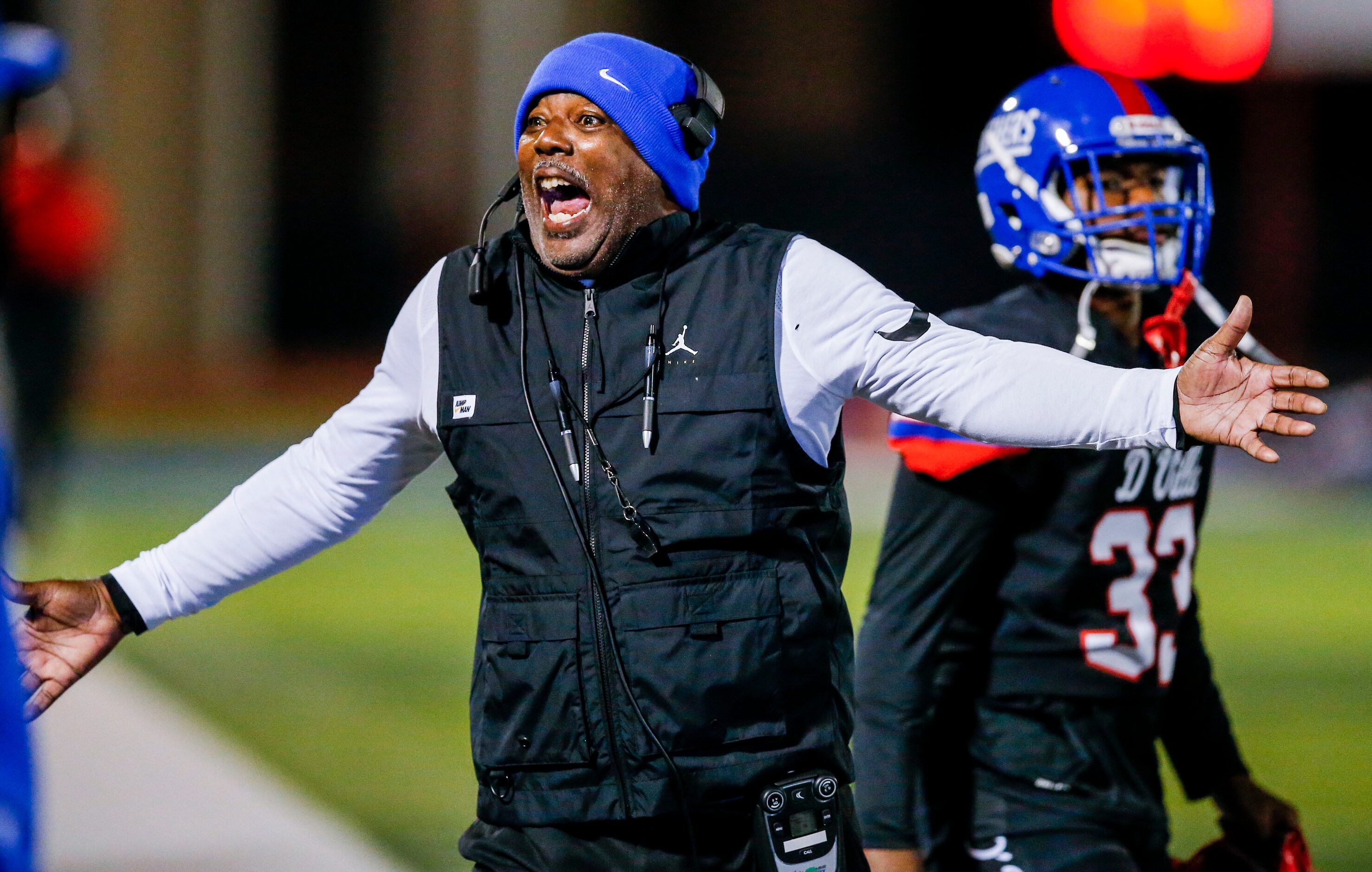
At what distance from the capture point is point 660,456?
3230 millimetres

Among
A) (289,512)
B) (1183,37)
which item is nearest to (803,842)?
(289,512)

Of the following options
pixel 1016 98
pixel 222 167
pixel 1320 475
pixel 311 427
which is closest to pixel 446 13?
pixel 222 167

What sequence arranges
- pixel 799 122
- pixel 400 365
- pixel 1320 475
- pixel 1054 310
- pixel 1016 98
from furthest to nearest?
pixel 799 122 → pixel 1320 475 → pixel 1016 98 → pixel 1054 310 → pixel 400 365

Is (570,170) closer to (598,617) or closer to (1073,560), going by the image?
(598,617)

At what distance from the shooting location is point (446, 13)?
29297mm

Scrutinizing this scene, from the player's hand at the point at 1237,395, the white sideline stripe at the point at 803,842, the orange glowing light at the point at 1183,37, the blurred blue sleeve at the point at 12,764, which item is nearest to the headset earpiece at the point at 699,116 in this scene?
the player's hand at the point at 1237,395

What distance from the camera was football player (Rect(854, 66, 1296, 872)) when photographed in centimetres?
378

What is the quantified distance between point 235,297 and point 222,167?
1995 mm

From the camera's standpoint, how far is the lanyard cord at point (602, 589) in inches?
124

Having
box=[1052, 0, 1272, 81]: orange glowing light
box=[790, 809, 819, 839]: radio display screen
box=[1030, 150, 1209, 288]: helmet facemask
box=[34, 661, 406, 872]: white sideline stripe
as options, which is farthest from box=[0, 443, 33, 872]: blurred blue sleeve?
box=[1052, 0, 1272, 81]: orange glowing light

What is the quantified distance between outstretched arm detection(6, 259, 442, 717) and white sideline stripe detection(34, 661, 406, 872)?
1.86 m

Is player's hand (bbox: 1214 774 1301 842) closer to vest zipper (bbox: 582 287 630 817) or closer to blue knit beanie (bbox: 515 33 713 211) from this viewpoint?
vest zipper (bbox: 582 287 630 817)

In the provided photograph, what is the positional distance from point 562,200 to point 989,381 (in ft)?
2.84

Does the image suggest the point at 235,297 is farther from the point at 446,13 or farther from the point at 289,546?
the point at 289,546
